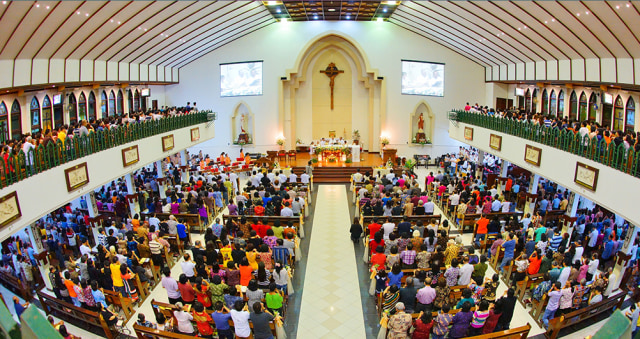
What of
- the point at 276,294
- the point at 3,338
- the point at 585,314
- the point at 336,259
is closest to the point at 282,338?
the point at 276,294

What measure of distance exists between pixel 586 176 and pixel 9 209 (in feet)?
46.4

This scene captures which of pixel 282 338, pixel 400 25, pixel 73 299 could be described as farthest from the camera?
pixel 400 25

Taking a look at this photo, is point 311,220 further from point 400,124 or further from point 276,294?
point 400,124

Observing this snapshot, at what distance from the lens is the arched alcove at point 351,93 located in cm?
2789

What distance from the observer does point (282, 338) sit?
8656mm

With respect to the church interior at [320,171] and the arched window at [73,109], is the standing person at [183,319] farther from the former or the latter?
the arched window at [73,109]

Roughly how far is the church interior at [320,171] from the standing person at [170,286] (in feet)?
0.16

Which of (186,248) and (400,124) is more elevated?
(400,124)

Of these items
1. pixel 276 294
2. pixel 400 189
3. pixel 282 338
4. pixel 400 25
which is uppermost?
pixel 400 25

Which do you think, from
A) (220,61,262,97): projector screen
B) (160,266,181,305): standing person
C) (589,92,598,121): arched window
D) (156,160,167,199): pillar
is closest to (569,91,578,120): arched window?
(589,92,598,121): arched window

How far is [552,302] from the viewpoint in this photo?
29.7ft

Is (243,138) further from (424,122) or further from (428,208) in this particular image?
(428,208)

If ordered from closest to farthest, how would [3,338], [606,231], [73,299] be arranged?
[3,338]
[73,299]
[606,231]

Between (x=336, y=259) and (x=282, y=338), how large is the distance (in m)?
4.66
